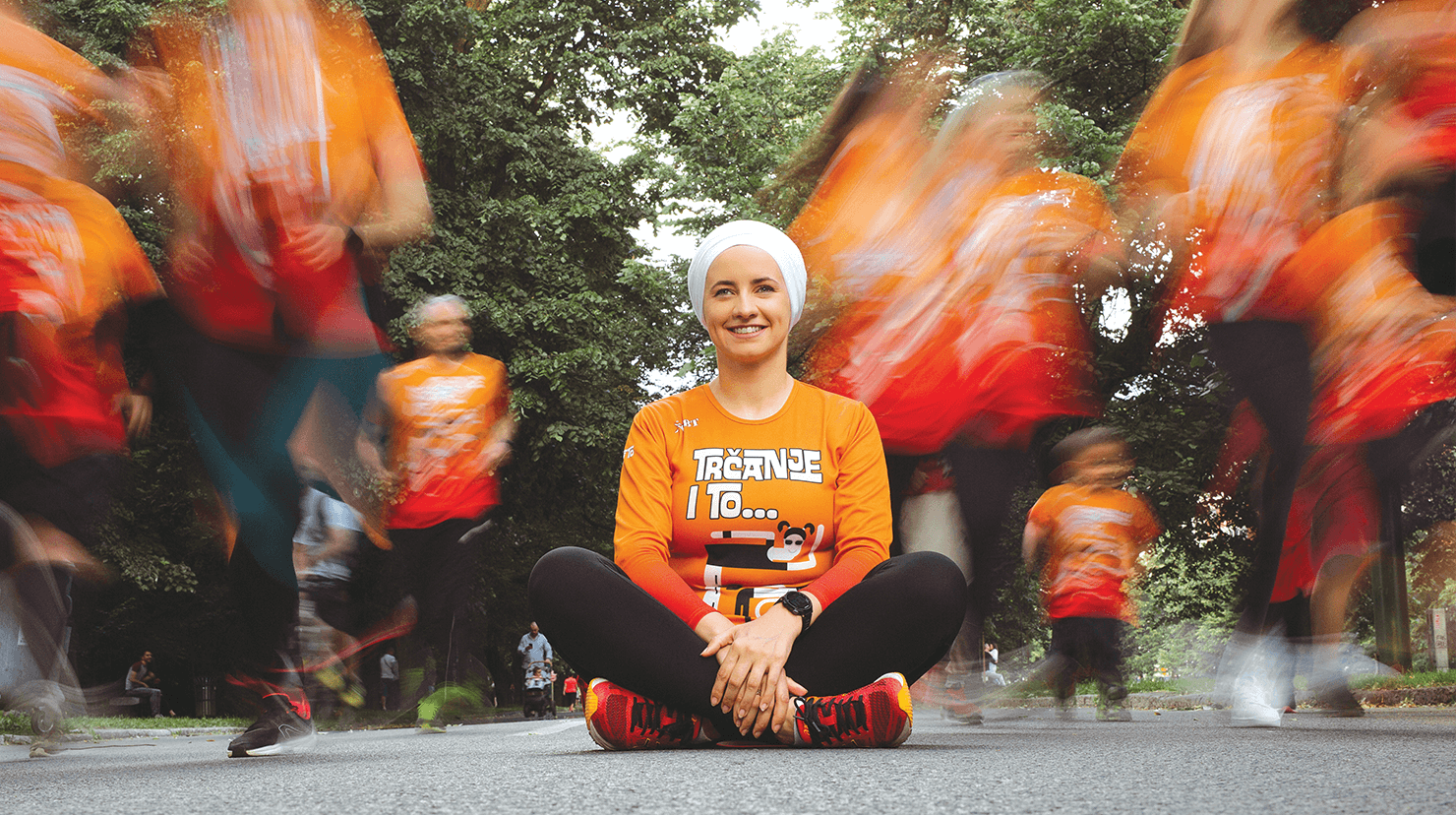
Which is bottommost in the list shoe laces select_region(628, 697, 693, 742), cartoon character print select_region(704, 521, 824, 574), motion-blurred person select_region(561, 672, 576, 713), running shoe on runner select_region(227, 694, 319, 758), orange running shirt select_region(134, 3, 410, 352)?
motion-blurred person select_region(561, 672, 576, 713)

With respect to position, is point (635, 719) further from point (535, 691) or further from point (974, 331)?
point (535, 691)

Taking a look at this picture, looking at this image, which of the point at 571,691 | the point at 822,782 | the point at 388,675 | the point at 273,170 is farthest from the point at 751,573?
the point at 388,675

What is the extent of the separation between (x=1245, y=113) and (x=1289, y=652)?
200 cm

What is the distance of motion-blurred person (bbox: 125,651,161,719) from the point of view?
20312 millimetres

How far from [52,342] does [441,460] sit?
8.13 feet

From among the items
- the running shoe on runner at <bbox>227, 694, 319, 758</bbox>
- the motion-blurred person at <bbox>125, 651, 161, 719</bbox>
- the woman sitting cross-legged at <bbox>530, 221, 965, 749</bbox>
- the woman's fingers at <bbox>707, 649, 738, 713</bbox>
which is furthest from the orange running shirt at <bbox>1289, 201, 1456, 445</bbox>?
the motion-blurred person at <bbox>125, 651, 161, 719</bbox>

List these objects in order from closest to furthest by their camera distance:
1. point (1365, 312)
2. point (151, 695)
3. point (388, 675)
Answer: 1. point (1365, 312)
2. point (151, 695)
3. point (388, 675)

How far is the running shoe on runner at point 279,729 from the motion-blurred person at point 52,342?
139 centimetres

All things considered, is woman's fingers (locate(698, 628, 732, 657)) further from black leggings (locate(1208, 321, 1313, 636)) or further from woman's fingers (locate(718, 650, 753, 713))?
black leggings (locate(1208, 321, 1313, 636))

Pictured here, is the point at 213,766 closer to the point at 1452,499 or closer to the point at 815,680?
the point at 815,680

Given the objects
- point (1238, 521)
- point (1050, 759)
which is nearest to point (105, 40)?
point (1238, 521)

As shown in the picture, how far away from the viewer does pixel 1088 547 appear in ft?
23.8

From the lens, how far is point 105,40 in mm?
17062

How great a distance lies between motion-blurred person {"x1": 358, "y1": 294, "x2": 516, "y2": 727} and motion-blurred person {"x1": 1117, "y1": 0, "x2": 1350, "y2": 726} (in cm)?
414
